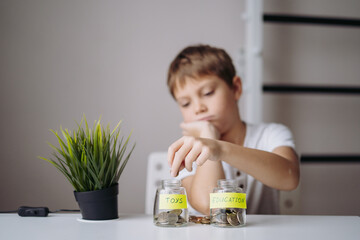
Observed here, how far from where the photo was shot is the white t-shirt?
1226 millimetres

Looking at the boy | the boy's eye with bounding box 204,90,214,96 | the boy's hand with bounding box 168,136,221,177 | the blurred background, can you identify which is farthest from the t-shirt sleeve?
the boy's hand with bounding box 168,136,221,177

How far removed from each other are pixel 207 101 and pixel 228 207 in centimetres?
60

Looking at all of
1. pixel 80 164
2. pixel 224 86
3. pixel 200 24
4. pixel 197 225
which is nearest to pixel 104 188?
pixel 80 164

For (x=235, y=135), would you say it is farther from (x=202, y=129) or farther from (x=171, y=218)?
(x=171, y=218)

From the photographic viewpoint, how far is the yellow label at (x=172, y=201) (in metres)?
0.71

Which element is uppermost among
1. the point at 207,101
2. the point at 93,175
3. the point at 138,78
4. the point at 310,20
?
the point at 310,20

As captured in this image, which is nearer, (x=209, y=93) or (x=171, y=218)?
(x=171, y=218)

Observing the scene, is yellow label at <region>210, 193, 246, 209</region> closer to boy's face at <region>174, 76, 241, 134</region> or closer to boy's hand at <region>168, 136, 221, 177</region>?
boy's hand at <region>168, 136, 221, 177</region>

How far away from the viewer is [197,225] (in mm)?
730

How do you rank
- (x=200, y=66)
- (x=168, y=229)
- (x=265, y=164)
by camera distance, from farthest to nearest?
(x=200, y=66) < (x=265, y=164) < (x=168, y=229)

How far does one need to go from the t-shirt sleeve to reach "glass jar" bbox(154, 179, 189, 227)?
569 mm

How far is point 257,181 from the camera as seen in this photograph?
1269 millimetres

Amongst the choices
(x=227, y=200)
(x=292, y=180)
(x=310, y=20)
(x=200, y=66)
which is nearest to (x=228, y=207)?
(x=227, y=200)

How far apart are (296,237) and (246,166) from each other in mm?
288
